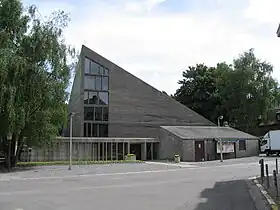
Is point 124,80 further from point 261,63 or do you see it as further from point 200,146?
point 261,63

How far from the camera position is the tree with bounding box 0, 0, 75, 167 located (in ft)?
104

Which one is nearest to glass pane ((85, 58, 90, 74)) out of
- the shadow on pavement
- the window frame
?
the window frame

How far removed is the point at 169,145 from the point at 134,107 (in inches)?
367

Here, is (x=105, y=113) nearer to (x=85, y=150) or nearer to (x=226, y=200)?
(x=85, y=150)

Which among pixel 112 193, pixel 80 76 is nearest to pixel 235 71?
pixel 80 76

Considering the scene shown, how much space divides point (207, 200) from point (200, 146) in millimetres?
35608

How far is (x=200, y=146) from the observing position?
49.8m

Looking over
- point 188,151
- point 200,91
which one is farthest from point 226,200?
point 200,91

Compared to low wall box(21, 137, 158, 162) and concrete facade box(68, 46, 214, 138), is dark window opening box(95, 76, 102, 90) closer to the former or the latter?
concrete facade box(68, 46, 214, 138)

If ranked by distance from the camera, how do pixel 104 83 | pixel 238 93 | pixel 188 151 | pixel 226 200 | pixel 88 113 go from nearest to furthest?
pixel 226 200, pixel 188 151, pixel 88 113, pixel 104 83, pixel 238 93

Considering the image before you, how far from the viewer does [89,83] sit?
57094 millimetres

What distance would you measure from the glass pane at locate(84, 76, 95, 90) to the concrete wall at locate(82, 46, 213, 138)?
2255 mm

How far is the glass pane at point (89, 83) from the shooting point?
186ft

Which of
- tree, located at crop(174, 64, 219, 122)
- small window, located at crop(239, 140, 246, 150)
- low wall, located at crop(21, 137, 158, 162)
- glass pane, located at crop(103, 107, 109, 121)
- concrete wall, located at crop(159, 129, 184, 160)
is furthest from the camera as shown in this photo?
tree, located at crop(174, 64, 219, 122)
